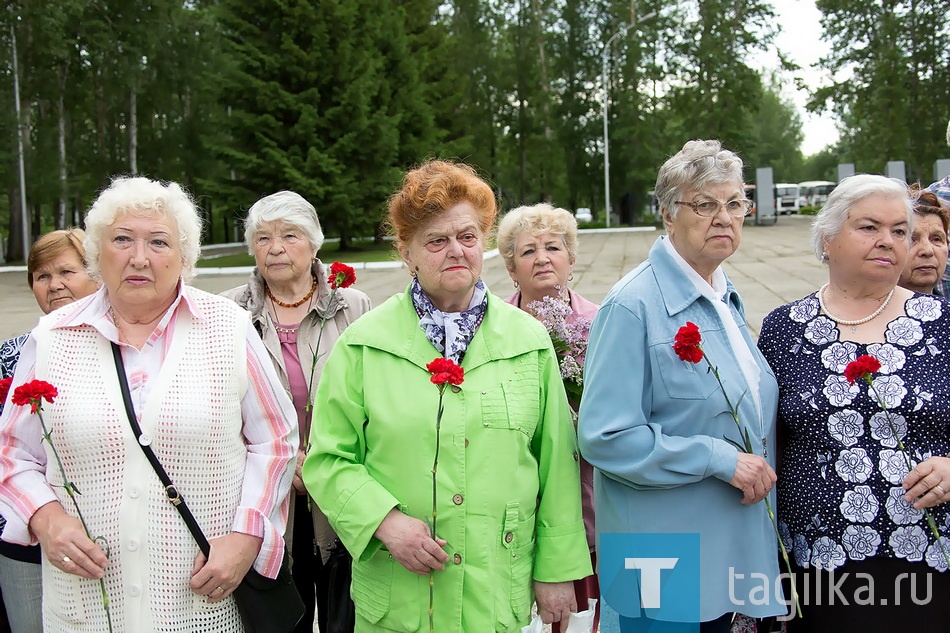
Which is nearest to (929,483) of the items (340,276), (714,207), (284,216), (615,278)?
(714,207)

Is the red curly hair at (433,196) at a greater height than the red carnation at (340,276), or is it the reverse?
the red curly hair at (433,196)

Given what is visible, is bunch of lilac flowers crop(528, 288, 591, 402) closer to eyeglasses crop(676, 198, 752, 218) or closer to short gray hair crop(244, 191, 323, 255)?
eyeglasses crop(676, 198, 752, 218)

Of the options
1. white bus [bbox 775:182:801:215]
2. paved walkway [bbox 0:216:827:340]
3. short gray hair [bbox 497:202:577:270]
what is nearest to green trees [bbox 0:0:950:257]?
paved walkway [bbox 0:216:827:340]

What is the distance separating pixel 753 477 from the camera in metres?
2.28

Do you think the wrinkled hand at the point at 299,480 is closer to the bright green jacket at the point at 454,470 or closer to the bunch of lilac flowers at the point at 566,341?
the bright green jacket at the point at 454,470

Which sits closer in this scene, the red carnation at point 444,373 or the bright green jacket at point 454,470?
the red carnation at point 444,373

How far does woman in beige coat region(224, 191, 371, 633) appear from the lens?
123 inches

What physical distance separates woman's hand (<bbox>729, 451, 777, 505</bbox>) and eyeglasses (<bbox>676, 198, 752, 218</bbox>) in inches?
28.9

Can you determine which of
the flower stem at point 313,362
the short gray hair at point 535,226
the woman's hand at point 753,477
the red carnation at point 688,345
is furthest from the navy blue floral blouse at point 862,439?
the flower stem at point 313,362

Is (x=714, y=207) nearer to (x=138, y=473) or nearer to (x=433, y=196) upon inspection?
(x=433, y=196)

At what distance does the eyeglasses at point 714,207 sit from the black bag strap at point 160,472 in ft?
5.76

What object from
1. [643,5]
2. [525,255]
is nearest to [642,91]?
[643,5]

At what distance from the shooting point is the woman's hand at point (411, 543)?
219cm

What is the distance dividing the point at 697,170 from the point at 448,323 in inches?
36.0
